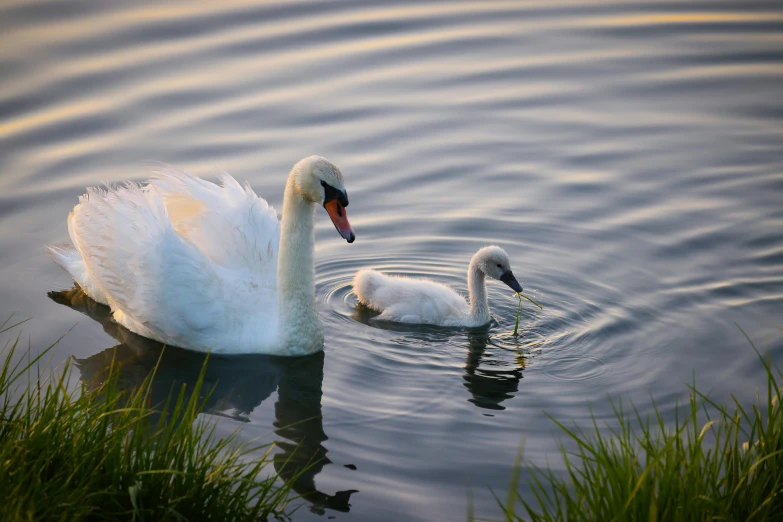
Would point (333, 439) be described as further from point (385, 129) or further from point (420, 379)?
point (385, 129)

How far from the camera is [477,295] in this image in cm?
880

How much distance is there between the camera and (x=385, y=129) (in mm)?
11852

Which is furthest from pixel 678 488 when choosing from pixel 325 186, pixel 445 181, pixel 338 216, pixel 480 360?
pixel 445 181

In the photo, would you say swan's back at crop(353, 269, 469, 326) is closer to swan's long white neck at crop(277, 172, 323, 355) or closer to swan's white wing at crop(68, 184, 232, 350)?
swan's long white neck at crop(277, 172, 323, 355)

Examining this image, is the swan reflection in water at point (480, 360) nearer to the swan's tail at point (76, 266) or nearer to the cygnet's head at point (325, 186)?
the cygnet's head at point (325, 186)

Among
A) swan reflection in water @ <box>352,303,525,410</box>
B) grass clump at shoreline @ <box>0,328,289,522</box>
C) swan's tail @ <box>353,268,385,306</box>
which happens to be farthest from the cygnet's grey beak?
grass clump at shoreline @ <box>0,328,289,522</box>

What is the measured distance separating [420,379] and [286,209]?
1.69 m

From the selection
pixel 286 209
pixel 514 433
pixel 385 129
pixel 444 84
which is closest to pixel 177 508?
pixel 514 433

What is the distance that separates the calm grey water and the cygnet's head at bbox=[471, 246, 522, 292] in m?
0.37

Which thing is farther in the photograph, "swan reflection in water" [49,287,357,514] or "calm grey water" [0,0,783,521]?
"calm grey water" [0,0,783,521]

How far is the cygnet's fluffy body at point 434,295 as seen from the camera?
8.62 meters

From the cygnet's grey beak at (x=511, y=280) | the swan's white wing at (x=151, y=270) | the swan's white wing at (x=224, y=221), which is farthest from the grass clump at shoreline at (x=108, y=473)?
the cygnet's grey beak at (x=511, y=280)

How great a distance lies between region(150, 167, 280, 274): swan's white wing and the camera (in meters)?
8.23

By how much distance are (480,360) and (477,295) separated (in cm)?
87
